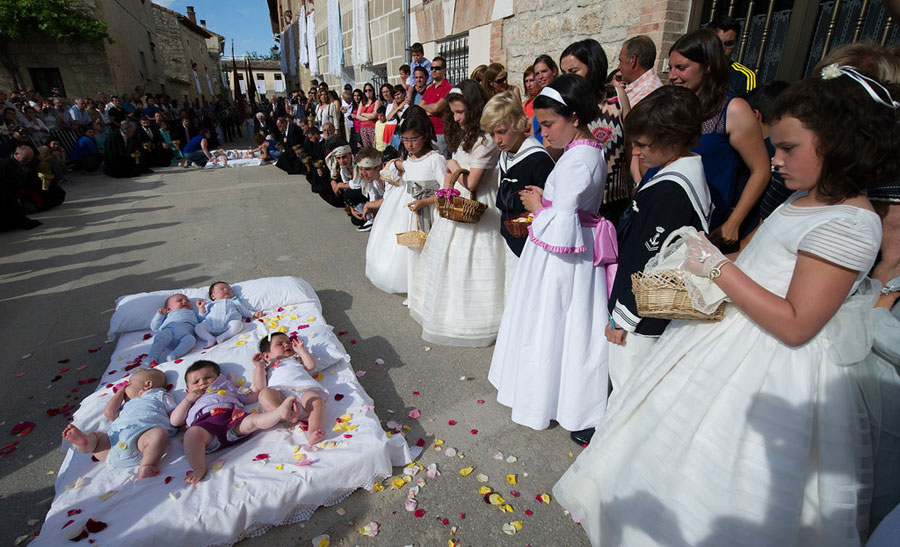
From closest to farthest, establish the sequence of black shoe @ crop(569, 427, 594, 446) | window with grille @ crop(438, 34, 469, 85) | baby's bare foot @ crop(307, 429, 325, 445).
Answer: baby's bare foot @ crop(307, 429, 325, 445)
black shoe @ crop(569, 427, 594, 446)
window with grille @ crop(438, 34, 469, 85)

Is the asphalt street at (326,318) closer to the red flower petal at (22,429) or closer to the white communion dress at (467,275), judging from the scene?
the red flower petal at (22,429)

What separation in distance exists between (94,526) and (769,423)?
2.73 meters

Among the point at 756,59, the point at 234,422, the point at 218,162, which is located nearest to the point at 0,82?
the point at 218,162

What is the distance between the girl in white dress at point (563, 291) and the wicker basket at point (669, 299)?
66cm

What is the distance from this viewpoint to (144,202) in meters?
8.70

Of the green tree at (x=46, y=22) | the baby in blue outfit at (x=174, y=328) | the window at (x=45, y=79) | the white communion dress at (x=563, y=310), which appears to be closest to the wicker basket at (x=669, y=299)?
the white communion dress at (x=563, y=310)

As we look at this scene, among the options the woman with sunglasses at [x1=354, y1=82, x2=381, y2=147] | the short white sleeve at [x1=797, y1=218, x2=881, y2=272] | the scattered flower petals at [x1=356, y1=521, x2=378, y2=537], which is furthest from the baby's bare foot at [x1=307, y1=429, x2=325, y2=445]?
the woman with sunglasses at [x1=354, y1=82, x2=381, y2=147]

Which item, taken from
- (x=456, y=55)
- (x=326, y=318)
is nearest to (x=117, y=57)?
(x=456, y=55)

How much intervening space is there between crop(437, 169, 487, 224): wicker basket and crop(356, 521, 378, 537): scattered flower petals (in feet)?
6.27

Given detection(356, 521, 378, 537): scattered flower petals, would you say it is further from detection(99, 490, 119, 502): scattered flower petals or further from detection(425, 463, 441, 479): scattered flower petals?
detection(99, 490, 119, 502): scattered flower petals

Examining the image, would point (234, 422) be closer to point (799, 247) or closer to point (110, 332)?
point (110, 332)

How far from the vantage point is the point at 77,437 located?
88.3 inches

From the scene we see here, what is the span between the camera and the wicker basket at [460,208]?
3.04 metres

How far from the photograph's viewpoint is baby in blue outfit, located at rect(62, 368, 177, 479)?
228cm
